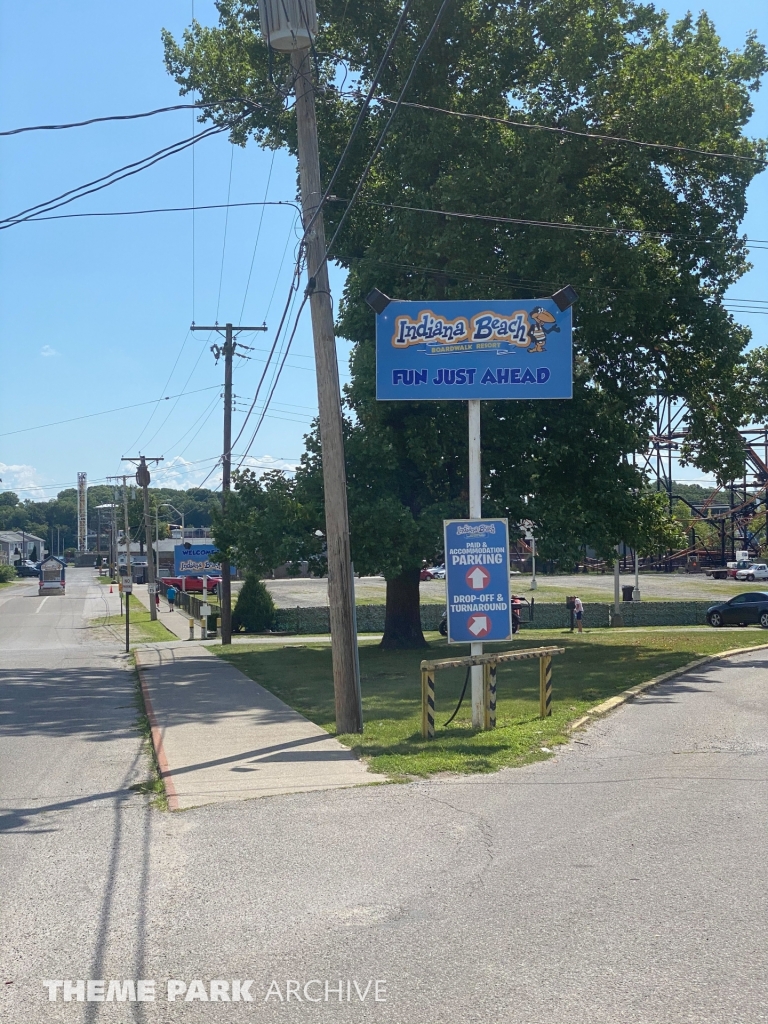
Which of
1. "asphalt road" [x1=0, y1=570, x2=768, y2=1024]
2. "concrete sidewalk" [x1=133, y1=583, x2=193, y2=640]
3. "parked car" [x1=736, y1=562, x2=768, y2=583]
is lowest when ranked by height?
"concrete sidewalk" [x1=133, y1=583, x2=193, y2=640]

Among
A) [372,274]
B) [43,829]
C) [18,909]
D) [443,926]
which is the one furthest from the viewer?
[372,274]

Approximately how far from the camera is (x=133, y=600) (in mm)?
70125

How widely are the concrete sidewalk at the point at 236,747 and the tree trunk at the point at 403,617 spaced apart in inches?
300

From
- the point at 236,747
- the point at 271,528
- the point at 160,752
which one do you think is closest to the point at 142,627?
the point at 271,528

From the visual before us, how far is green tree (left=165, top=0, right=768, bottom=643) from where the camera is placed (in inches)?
952

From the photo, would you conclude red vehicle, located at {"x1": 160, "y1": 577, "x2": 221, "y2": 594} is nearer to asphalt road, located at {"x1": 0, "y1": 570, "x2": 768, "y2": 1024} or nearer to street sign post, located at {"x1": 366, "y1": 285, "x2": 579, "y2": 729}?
street sign post, located at {"x1": 366, "y1": 285, "x2": 579, "y2": 729}

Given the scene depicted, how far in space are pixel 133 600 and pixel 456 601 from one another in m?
59.3

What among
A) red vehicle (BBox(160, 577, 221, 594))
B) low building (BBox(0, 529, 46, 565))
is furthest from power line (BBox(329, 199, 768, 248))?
low building (BBox(0, 529, 46, 565))

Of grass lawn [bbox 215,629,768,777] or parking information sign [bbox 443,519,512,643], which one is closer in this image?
grass lawn [bbox 215,629,768,777]

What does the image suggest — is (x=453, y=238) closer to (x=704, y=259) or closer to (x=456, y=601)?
(x=704, y=259)

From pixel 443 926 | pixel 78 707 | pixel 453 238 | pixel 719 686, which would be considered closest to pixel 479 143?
pixel 453 238

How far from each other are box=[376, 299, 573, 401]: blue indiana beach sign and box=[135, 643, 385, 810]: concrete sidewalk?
522 cm

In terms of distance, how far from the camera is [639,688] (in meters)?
18.8

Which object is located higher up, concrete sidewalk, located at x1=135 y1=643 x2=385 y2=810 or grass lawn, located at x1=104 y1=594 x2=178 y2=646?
concrete sidewalk, located at x1=135 y1=643 x2=385 y2=810
